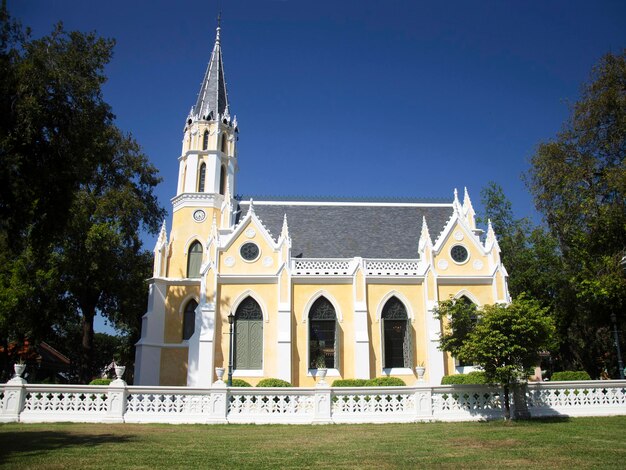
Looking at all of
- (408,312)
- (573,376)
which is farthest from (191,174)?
(573,376)

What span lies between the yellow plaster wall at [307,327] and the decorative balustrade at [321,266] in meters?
0.65

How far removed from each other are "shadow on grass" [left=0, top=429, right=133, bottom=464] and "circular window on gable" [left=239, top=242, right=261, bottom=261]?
15.4 meters

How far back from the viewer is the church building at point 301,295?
2647 centimetres

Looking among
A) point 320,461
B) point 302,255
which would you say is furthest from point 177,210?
point 320,461

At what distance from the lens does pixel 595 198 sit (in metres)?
23.2

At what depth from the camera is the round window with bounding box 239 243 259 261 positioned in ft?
92.8

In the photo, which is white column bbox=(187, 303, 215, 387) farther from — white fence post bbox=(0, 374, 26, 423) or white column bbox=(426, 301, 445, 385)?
white column bbox=(426, 301, 445, 385)

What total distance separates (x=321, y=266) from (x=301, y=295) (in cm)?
191

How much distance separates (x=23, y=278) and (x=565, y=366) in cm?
3638

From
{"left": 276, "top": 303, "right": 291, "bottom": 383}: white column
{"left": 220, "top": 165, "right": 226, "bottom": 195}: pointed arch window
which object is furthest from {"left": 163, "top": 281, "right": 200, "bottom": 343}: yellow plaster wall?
{"left": 220, "top": 165, "right": 226, "bottom": 195}: pointed arch window

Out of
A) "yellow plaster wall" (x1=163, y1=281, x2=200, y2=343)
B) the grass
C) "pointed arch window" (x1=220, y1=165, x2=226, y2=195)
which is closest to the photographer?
the grass

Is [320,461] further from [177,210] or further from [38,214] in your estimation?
[177,210]

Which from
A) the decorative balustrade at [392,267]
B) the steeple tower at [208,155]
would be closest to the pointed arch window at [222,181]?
the steeple tower at [208,155]

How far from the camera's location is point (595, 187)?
23594 mm
